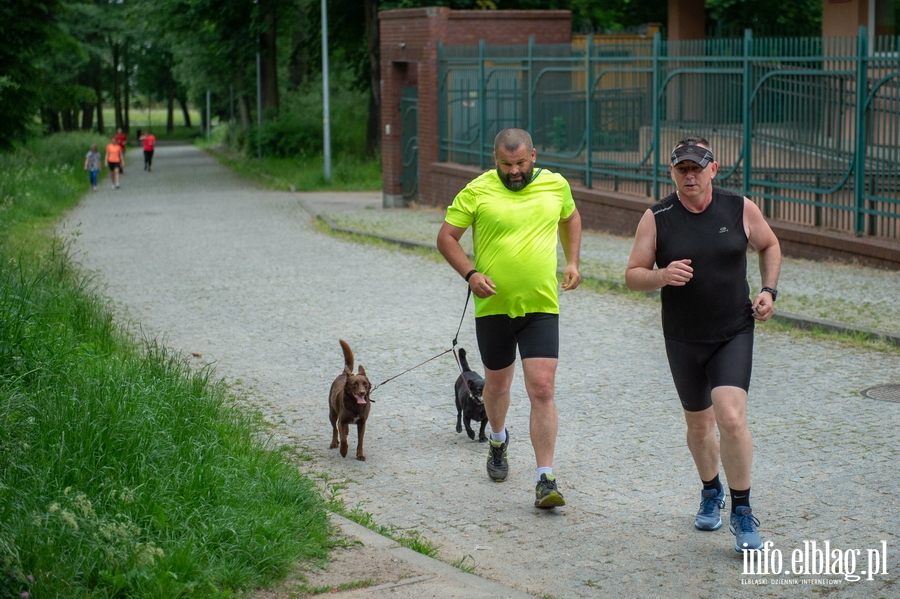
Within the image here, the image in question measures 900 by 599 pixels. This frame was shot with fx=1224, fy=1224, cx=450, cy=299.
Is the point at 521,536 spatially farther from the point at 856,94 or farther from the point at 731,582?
the point at 856,94

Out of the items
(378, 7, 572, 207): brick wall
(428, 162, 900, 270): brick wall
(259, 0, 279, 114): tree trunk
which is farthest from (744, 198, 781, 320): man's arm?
(259, 0, 279, 114): tree trunk

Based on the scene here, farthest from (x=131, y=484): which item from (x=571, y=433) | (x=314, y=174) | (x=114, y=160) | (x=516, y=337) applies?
(x=114, y=160)

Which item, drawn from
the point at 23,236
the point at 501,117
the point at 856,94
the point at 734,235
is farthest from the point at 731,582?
the point at 501,117

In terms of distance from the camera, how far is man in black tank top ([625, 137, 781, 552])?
5395 mm

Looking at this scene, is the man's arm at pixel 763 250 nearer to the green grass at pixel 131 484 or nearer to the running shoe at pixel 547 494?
the running shoe at pixel 547 494

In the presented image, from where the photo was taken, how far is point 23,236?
18.3 m

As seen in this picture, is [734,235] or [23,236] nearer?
[734,235]

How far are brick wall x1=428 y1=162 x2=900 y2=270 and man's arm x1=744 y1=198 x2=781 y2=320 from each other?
28.6ft

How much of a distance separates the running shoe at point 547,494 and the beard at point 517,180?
1.49 m

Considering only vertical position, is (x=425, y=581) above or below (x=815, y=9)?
below

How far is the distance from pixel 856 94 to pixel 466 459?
9.14 meters

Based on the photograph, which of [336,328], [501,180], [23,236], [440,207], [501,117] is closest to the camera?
[501,180]

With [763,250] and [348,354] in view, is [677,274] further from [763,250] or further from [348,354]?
[348,354]

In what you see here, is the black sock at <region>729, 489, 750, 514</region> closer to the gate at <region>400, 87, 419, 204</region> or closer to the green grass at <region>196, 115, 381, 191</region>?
the gate at <region>400, 87, 419, 204</region>
